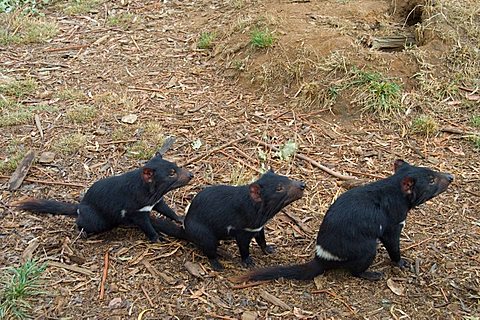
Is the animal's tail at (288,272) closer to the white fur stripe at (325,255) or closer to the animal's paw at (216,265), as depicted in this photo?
the white fur stripe at (325,255)

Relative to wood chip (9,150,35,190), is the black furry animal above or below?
below

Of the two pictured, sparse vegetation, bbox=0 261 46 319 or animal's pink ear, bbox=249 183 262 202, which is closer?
sparse vegetation, bbox=0 261 46 319

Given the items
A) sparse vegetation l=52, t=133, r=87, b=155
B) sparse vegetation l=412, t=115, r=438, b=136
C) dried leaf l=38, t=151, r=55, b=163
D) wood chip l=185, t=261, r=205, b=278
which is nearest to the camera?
wood chip l=185, t=261, r=205, b=278

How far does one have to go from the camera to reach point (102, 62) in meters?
6.73

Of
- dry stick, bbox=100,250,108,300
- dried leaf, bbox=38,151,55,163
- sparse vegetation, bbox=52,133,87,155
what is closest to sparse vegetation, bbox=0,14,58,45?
sparse vegetation, bbox=52,133,87,155

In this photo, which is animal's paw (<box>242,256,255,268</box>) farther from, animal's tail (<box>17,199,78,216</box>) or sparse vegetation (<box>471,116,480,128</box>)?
sparse vegetation (<box>471,116,480,128</box>)

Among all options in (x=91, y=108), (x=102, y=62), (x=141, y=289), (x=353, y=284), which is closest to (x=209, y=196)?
(x=141, y=289)

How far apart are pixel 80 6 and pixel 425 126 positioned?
16.3 feet

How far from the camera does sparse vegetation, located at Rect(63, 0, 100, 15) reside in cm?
791

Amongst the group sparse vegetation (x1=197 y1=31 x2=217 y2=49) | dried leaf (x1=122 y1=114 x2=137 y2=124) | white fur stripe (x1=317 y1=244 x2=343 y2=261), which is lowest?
white fur stripe (x1=317 y1=244 x2=343 y2=261)

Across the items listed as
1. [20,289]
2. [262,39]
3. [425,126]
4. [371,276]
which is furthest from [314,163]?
[20,289]

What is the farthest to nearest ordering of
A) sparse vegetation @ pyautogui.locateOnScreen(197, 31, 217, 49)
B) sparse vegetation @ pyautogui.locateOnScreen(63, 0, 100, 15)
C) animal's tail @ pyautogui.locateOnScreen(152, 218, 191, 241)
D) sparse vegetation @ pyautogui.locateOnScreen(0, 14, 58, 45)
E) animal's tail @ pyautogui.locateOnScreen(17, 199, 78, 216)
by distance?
sparse vegetation @ pyautogui.locateOnScreen(63, 0, 100, 15) → sparse vegetation @ pyautogui.locateOnScreen(0, 14, 58, 45) → sparse vegetation @ pyautogui.locateOnScreen(197, 31, 217, 49) → animal's tail @ pyautogui.locateOnScreen(17, 199, 78, 216) → animal's tail @ pyautogui.locateOnScreen(152, 218, 191, 241)

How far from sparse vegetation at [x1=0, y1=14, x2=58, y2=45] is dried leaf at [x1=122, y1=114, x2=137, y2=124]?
2.30 meters

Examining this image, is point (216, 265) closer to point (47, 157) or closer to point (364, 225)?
point (364, 225)
